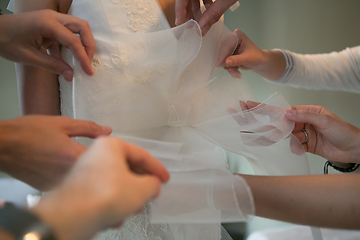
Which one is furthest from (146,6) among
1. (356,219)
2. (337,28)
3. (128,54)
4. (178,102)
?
(337,28)

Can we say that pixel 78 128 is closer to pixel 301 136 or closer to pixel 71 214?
pixel 71 214

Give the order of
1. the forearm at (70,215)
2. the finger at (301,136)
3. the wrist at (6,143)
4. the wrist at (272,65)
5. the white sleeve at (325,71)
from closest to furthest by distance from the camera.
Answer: the forearm at (70,215), the wrist at (6,143), the finger at (301,136), the wrist at (272,65), the white sleeve at (325,71)

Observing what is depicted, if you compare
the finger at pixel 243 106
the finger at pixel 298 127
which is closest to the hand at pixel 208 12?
the finger at pixel 243 106

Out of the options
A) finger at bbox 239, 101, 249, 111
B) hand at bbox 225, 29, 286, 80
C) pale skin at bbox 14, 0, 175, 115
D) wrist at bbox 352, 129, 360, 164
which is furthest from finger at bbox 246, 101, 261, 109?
pale skin at bbox 14, 0, 175, 115

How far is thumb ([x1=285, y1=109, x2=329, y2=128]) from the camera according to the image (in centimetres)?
62

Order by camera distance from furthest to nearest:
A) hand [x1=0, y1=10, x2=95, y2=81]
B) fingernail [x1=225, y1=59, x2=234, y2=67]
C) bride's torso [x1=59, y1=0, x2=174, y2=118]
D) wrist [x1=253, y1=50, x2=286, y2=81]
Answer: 1. wrist [x1=253, y1=50, x2=286, y2=81]
2. fingernail [x1=225, y1=59, x2=234, y2=67]
3. bride's torso [x1=59, y1=0, x2=174, y2=118]
4. hand [x1=0, y1=10, x2=95, y2=81]

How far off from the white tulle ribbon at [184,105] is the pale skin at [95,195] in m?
0.17

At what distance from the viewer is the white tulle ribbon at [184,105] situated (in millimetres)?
482

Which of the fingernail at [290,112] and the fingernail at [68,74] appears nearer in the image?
the fingernail at [68,74]

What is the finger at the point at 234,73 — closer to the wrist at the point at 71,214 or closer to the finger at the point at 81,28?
the finger at the point at 81,28

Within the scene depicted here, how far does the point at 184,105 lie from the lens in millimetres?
571

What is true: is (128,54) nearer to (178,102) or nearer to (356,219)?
(178,102)

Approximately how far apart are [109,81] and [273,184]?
1.38 feet

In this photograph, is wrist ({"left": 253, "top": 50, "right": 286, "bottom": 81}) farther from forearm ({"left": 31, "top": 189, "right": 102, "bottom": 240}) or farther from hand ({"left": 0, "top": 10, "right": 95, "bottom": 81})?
forearm ({"left": 31, "top": 189, "right": 102, "bottom": 240})
